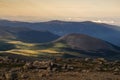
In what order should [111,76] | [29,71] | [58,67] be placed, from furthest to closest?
[58,67] < [29,71] < [111,76]

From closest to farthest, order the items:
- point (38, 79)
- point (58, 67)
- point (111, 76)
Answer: point (38, 79) → point (111, 76) → point (58, 67)

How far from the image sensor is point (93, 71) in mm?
A: 67500

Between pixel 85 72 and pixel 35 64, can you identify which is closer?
pixel 85 72

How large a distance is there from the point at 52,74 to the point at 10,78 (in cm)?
868

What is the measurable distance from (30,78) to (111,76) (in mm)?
16151

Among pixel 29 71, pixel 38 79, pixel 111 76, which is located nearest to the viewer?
pixel 38 79

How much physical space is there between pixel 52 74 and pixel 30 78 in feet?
17.7

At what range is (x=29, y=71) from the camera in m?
65.2

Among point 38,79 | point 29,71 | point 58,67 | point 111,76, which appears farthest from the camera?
point 58,67

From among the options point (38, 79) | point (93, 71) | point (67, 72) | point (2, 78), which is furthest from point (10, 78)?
point (93, 71)

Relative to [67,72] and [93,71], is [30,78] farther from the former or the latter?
[93,71]

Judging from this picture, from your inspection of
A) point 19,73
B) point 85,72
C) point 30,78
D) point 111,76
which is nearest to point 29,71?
point 19,73

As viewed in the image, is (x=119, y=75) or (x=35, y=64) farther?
(x=35, y=64)

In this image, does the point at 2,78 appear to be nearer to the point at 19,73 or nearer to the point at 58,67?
the point at 19,73
